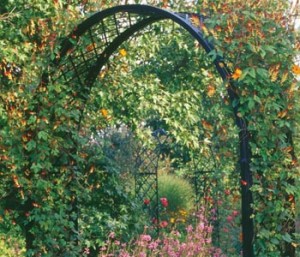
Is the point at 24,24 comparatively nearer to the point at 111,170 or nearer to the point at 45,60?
the point at 45,60

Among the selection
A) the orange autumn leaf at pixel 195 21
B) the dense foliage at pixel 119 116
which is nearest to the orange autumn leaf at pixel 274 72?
the dense foliage at pixel 119 116

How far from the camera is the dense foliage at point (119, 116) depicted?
15.4 ft

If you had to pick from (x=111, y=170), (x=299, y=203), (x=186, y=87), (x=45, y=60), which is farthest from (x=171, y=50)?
(x=299, y=203)

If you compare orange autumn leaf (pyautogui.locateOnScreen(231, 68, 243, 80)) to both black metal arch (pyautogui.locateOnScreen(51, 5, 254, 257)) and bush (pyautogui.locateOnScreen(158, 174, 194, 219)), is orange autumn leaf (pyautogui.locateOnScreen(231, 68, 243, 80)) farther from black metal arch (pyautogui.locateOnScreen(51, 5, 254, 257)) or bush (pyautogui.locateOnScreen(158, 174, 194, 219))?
bush (pyautogui.locateOnScreen(158, 174, 194, 219))

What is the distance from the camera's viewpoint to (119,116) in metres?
9.51

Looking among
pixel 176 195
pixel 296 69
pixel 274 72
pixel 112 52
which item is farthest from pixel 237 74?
pixel 176 195

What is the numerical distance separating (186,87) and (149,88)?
6.77ft

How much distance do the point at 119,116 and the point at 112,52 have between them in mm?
2931

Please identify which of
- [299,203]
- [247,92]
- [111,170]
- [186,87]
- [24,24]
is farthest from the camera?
[186,87]

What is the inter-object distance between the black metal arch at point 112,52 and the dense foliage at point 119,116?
66mm

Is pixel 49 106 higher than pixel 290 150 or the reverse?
higher

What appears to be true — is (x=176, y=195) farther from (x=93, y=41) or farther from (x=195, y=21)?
(x=195, y=21)

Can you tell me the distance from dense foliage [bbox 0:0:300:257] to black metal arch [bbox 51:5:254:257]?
0.22 ft

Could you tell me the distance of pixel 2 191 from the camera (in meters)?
6.86
